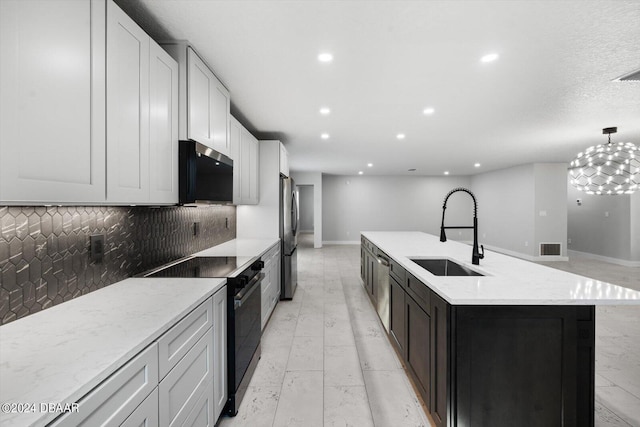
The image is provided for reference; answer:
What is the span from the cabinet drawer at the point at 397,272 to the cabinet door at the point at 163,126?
71.1 inches

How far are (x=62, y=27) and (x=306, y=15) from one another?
3.83 ft

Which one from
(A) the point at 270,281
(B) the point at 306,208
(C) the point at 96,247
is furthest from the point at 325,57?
(B) the point at 306,208

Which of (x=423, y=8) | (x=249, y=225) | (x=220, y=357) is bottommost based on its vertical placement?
(x=220, y=357)

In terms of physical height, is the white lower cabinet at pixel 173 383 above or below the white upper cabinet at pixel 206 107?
below

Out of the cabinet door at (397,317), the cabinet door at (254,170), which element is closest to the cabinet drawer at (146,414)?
the cabinet door at (397,317)

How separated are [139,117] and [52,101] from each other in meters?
0.51

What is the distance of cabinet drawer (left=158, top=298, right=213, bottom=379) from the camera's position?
113 centimetres

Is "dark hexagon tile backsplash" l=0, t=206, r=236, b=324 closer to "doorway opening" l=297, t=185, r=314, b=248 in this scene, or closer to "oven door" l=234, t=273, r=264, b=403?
"oven door" l=234, t=273, r=264, b=403

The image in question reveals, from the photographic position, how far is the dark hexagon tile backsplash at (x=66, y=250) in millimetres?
1149

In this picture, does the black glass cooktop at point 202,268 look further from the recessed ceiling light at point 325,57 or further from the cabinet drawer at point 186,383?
the recessed ceiling light at point 325,57

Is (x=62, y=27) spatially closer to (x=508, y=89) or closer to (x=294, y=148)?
(x=508, y=89)

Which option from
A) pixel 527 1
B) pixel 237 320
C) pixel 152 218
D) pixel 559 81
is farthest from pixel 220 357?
pixel 559 81

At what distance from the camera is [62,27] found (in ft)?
3.43

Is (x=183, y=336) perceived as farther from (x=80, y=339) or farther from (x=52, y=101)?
(x=52, y=101)
